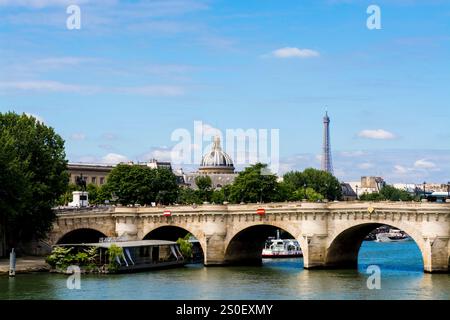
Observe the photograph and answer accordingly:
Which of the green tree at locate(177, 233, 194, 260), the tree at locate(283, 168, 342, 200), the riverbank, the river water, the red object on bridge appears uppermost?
the tree at locate(283, 168, 342, 200)

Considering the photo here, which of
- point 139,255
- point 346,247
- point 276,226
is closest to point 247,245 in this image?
point 276,226

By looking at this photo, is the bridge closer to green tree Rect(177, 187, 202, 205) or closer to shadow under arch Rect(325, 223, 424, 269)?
shadow under arch Rect(325, 223, 424, 269)

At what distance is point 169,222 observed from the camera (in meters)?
96.4

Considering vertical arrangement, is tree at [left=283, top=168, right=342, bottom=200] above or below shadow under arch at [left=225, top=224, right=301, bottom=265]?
above

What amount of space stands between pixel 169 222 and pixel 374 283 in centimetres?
3072

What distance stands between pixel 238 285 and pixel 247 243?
79.7 feet

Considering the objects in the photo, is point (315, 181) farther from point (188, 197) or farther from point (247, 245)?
point (247, 245)

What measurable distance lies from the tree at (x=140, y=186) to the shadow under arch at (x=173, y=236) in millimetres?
17173

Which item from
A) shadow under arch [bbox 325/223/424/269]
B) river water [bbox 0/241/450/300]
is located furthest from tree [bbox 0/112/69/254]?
shadow under arch [bbox 325/223/424/269]

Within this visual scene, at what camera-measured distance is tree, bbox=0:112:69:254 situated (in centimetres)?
8550

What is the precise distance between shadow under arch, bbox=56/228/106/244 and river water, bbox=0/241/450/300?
16.2m

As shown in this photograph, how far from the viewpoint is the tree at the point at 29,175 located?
85500 mm

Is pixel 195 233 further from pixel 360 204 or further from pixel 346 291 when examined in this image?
pixel 346 291
